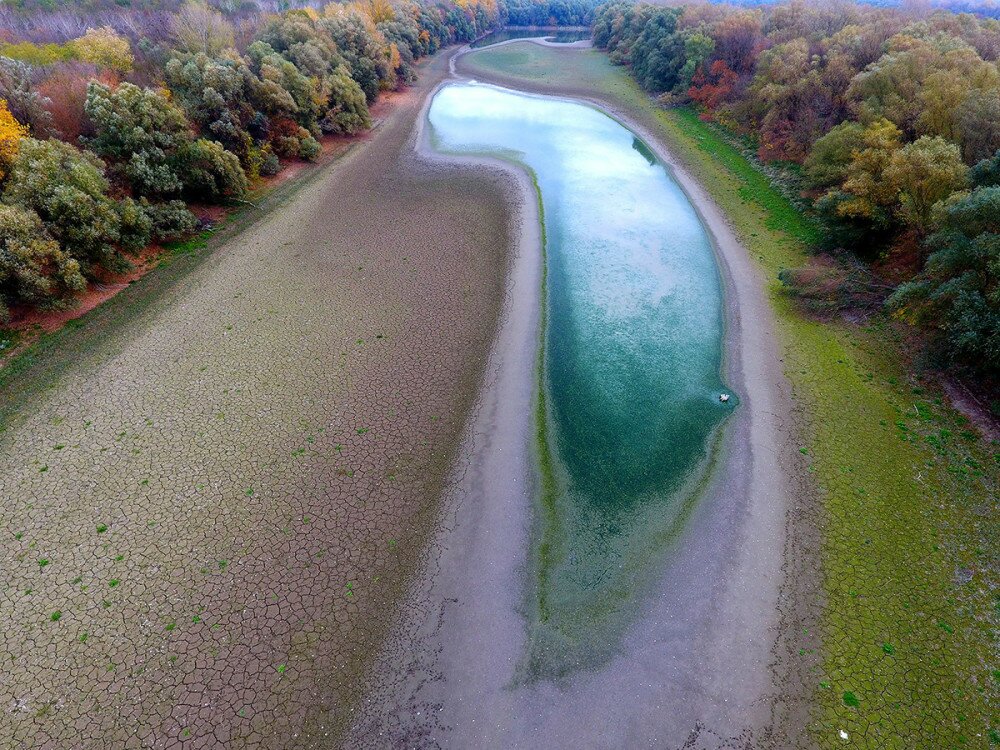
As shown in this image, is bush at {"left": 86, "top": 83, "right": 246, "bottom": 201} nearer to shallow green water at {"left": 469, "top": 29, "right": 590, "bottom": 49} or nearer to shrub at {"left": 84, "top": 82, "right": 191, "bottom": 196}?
shrub at {"left": 84, "top": 82, "right": 191, "bottom": 196}

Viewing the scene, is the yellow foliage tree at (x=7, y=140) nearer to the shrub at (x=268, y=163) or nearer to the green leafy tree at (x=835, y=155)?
the shrub at (x=268, y=163)

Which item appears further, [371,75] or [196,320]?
[371,75]

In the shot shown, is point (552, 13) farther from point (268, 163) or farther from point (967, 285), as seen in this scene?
point (967, 285)

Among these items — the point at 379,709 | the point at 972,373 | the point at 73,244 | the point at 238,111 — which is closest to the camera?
the point at 379,709

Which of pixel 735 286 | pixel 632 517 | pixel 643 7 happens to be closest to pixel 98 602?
pixel 632 517

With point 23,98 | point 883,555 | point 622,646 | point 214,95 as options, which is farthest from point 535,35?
point 622,646

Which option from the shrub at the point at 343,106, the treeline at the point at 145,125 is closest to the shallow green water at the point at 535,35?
the treeline at the point at 145,125

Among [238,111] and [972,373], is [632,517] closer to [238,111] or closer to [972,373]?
[972,373]
